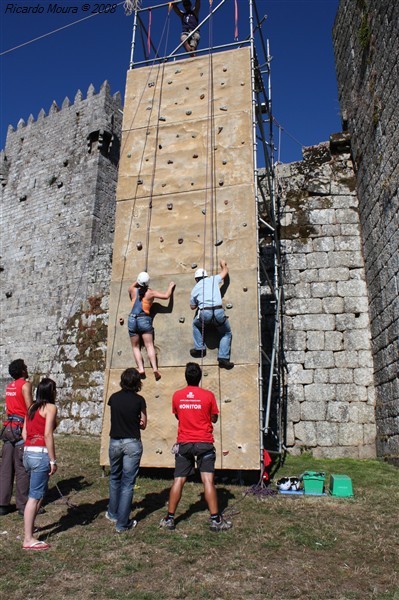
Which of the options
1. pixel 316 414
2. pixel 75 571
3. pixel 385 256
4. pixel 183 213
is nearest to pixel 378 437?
pixel 316 414

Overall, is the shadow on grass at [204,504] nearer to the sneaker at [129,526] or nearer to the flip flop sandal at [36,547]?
the sneaker at [129,526]

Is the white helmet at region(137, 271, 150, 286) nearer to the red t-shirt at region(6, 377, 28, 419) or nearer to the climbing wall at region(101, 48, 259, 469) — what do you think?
the climbing wall at region(101, 48, 259, 469)

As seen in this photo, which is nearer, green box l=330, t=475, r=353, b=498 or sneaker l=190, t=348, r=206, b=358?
green box l=330, t=475, r=353, b=498

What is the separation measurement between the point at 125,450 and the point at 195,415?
0.73 m

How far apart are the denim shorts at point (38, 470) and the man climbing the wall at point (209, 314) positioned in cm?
277

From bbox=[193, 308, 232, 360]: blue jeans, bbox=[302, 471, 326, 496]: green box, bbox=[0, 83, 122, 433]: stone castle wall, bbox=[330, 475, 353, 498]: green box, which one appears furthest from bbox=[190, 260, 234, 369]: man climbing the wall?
bbox=[0, 83, 122, 433]: stone castle wall

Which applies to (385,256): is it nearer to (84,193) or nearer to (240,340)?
(240,340)

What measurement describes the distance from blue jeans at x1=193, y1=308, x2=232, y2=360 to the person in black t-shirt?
1933mm

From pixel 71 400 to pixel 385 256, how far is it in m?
6.63

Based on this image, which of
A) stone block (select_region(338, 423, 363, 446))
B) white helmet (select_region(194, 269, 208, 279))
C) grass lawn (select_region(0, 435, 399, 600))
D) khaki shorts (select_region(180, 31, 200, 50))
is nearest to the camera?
grass lawn (select_region(0, 435, 399, 600))

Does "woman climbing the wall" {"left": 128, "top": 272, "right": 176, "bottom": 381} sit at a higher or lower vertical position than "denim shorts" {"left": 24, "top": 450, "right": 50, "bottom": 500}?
higher

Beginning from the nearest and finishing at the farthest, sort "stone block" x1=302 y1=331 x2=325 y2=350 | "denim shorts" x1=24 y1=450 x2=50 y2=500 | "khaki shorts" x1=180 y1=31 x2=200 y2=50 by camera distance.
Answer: "denim shorts" x1=24 y1=450 x2=50 y2=500
"stone block" x1=302 y1=331 x2=325 y2=350
"khaki shorts" x1=180 y1=31 x2=200 y2=50

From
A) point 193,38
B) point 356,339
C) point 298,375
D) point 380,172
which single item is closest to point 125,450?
point 298,375

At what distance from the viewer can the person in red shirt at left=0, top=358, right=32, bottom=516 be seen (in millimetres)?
5270
